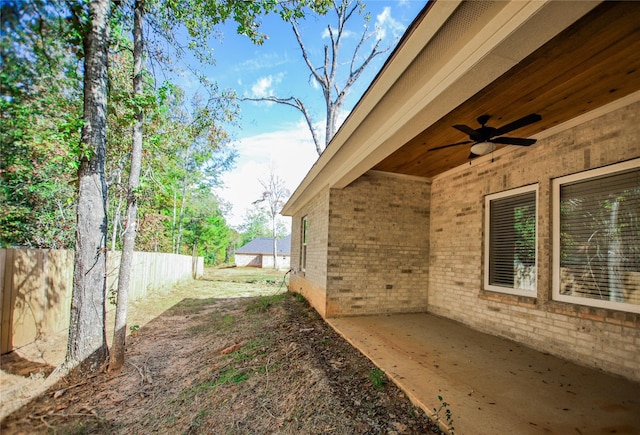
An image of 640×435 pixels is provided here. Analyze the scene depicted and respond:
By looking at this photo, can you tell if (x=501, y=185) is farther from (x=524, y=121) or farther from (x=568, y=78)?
(x=568, y=78)

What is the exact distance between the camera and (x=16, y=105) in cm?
416

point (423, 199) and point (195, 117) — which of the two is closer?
point (195, 117)

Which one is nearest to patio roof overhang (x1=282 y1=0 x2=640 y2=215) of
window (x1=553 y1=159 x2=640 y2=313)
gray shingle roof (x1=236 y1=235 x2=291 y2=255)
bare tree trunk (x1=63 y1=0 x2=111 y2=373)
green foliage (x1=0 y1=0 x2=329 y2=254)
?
window (x1=553 y1=159 x2=640 y2=313)

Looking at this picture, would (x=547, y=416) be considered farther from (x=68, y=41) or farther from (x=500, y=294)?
(x=68, y=41)

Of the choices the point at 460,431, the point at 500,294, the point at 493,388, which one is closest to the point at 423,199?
the point at 500,294

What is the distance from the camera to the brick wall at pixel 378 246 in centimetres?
536

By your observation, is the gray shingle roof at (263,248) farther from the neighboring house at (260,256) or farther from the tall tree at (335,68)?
the tall tree at (335,68)

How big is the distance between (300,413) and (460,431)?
135 cm

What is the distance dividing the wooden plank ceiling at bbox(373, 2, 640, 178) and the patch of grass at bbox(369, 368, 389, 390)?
121 inches

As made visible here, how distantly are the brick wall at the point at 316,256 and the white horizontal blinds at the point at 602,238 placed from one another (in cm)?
362

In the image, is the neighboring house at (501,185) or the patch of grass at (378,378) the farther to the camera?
the patch of grass at (378,378)

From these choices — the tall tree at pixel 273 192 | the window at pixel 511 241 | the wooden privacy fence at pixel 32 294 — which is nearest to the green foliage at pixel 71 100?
the wooden privacy fence at pixel 32 294

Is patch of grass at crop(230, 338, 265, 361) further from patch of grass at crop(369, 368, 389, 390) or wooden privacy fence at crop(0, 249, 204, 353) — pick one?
wooden privacy fence at crop(0, 249, 204, 353)

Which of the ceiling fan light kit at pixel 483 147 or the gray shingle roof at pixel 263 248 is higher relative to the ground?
the ceiling fan light kit at pixel 483 147
